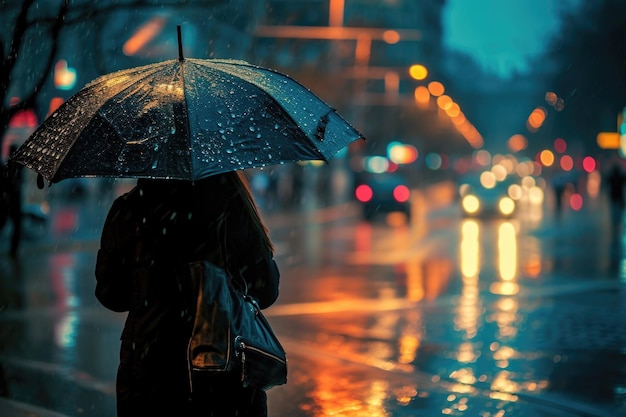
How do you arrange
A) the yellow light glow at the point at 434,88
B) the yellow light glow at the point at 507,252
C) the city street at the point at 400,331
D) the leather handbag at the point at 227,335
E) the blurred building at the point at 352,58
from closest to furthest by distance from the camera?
the leather handbag at the point at 227,335 → the city street at the point at 400,331 → the yellow light glow at the point at 507,252 → the blurred building at the point at 352,58 → the yellow light glow at the point at 434,88

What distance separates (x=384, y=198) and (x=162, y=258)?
32.5 meters

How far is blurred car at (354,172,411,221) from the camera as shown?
3616 cm

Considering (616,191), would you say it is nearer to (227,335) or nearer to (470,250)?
(470,250)

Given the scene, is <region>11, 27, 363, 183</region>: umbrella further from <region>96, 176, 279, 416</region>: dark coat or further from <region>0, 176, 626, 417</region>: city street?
<region>0, 176, 626, 417</region>: city street

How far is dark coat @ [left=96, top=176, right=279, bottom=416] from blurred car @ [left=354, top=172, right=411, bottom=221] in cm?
3210

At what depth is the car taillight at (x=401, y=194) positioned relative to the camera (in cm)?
3612

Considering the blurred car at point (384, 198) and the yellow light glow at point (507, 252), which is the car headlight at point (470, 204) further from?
the yellow light glow at point (507, 252)

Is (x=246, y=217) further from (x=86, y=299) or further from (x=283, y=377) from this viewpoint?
(x=86, y=299)

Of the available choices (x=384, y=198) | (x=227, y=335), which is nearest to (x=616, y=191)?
(x=384, y=198)

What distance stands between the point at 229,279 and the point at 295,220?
1247 inches

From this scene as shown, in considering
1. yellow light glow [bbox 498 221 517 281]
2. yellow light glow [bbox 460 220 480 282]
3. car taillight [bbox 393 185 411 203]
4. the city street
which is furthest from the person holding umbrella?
car taillight [bbox 393 185 411 203]

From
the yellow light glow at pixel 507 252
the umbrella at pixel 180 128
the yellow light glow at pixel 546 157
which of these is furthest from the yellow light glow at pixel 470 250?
the yellow light glow at pixel 546 157

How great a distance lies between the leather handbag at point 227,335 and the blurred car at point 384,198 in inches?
1270

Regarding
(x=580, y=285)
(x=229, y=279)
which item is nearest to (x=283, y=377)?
(x=229, y=279)
